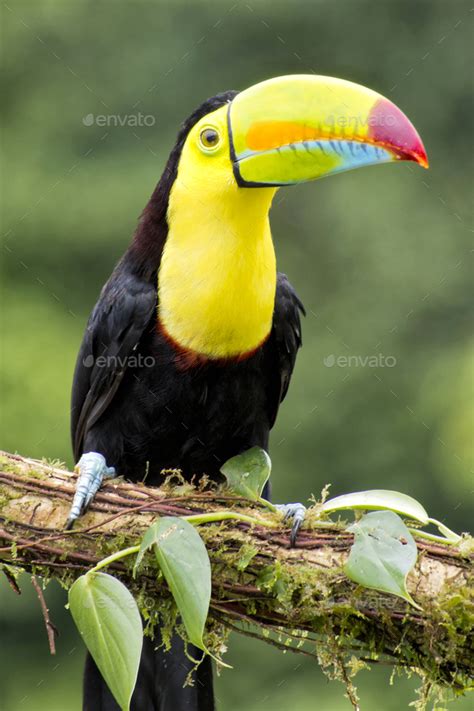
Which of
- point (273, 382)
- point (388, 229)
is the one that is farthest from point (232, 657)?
point (273, 382)

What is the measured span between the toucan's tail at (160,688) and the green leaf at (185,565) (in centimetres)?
77

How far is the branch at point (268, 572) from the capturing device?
2.51m

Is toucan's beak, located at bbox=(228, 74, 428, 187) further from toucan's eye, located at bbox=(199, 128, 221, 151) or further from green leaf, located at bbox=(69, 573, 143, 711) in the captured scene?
green leaf, located at bbox=(69, 573, 143, 711)

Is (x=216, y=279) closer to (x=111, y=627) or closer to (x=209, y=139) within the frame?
(x=209, y=139)

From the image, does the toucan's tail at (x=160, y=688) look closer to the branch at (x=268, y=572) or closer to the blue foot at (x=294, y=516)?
the branch at (x=268, y=572)

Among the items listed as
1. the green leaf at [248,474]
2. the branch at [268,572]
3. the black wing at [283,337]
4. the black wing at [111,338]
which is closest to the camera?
the branch at [268,572]

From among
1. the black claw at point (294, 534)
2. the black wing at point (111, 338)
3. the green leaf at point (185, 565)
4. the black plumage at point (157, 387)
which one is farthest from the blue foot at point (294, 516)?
the black wing at point (111, 338)

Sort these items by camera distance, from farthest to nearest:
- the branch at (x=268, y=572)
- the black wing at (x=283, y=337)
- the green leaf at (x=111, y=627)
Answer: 1. the black wing at (x=283, y=337)
2. the branch at (x=268, y=572)
3. the green leaf at (x=111, y=627)

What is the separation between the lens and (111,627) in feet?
7.85

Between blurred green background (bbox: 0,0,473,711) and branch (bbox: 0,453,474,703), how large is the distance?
12.1 feet

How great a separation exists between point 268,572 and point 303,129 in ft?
4.13

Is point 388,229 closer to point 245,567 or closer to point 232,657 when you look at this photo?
point 232,657

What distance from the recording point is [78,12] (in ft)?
26.9

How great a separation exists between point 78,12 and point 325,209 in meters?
2.30
